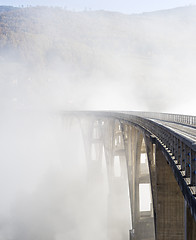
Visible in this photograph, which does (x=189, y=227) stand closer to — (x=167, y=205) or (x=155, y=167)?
(x=167, y=205)

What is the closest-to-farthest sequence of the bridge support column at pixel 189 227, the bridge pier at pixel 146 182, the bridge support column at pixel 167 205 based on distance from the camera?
1. the bridge support column at pixel 189 227
2. the bridge pier at pixel 146 182
3. the bridge support column at pixel 167 205

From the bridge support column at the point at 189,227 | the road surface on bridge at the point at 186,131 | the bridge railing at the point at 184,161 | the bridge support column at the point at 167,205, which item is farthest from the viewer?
the bridge support column at the point at 167,205

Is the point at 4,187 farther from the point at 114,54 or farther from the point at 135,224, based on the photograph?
the point at 114,54

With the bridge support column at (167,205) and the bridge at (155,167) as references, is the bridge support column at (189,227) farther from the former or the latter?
the bridge support column at (167,205)

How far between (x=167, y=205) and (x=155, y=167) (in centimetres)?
184

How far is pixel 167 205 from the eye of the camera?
1469cm

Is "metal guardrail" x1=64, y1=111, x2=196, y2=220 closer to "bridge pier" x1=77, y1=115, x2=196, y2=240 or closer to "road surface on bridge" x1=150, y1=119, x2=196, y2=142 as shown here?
"bridge pier" x1=77, y1=115, x2=196, y2=240

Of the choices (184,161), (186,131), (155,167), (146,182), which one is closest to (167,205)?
(155,167)

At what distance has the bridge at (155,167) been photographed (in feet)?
27.6

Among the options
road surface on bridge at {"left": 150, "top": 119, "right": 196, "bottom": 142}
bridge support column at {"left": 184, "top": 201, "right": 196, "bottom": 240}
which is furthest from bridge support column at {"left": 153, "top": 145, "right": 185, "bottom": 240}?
bridge support column at {"left": 184, "top": 201, "right": 196, "bottom": 240}

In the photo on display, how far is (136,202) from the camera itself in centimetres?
2645

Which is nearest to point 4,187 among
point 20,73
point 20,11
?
point 20,73

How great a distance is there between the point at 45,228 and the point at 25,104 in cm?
7625

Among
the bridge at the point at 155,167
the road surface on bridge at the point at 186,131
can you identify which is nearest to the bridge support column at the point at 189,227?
the bridge at the point at 155,167
